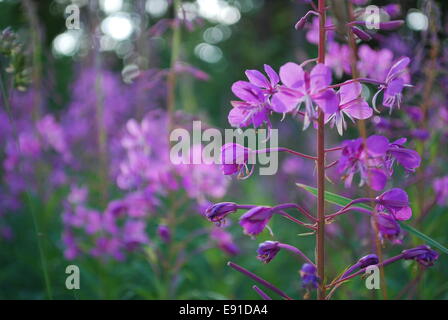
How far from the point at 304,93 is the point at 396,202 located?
0.49 m

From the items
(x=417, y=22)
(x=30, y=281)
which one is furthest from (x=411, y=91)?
(x=30, y=281)

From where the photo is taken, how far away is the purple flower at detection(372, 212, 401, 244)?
1342mm

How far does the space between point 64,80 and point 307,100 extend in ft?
45.6

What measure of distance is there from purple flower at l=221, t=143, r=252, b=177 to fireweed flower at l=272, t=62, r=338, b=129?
23 cm

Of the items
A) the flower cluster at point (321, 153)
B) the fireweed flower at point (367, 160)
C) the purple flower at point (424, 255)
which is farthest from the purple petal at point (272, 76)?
the purple flower at point (424, 255)

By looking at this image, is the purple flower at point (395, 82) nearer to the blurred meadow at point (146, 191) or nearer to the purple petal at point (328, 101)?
the purple petal at point (328, 101)

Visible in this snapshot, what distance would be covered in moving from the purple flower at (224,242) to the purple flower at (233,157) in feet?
5.10

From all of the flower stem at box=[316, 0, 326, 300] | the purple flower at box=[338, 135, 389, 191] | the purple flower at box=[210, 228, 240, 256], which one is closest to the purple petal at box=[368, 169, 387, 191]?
the purple flower at box=[338, 135, 389, 191]

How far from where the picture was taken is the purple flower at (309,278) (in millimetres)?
1351

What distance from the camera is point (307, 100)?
1.37m

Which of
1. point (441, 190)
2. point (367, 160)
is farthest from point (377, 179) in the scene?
point (441, 190)

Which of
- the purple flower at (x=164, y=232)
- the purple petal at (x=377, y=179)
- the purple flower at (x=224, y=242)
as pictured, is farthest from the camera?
the purple flower at (x=224, y=242)

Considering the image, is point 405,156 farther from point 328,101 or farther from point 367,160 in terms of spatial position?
point 328,101

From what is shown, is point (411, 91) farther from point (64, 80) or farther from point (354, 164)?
point (64, 80)
